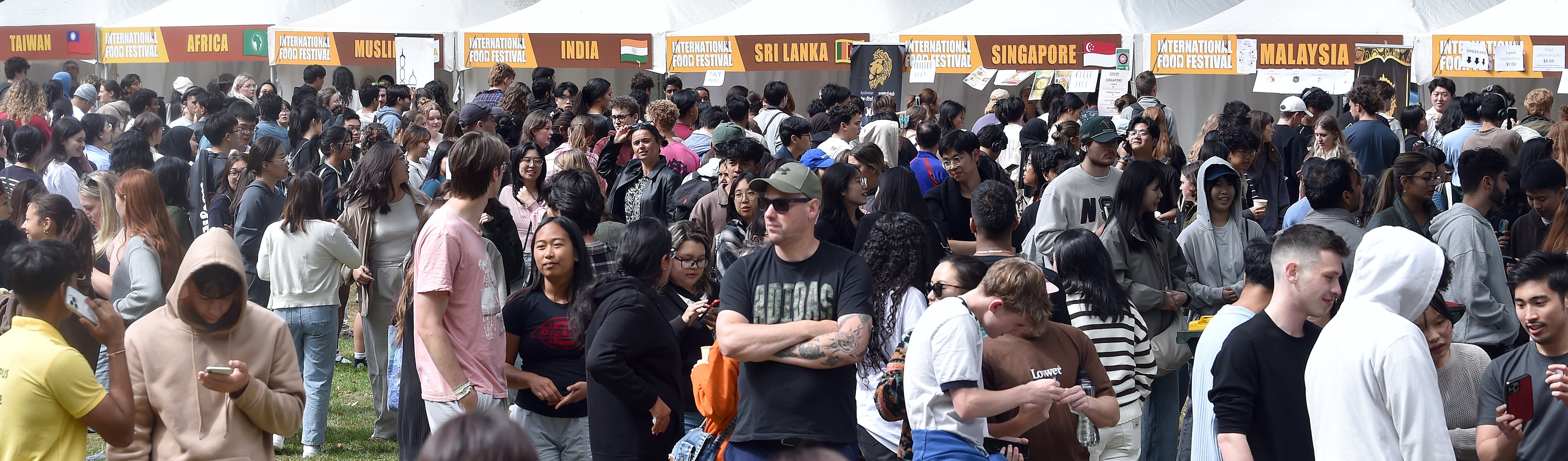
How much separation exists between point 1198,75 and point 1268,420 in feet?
41.1

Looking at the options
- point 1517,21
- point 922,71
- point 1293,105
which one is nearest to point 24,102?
point 922,71

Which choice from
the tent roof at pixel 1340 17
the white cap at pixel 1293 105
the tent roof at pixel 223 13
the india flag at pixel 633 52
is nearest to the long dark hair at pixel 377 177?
the white cap at pixel 1293 105

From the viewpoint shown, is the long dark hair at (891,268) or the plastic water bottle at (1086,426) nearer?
the plastic water bottle at (1086,426)

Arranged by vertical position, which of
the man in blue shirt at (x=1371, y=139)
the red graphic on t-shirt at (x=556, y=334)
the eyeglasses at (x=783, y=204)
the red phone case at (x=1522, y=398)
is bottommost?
the red phone case at (x=1522, y=398)

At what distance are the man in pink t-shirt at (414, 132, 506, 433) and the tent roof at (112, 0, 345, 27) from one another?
15546mm

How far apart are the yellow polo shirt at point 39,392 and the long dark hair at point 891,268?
2.39 metres

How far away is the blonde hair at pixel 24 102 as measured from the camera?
35.7 feet

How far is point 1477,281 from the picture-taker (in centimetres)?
573

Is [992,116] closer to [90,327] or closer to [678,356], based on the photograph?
[678,356]

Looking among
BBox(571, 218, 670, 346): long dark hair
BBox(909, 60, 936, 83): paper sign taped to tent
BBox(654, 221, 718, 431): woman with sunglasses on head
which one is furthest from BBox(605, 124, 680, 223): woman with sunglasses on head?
BBox(909, 60, 936, 83): paper sign taped to tent

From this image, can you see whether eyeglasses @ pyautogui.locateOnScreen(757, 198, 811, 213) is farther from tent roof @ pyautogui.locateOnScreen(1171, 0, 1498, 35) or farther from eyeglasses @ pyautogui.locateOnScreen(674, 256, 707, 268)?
tent roof @ pyautogui.locateOnScreen(1171, 0, 1498, 35)

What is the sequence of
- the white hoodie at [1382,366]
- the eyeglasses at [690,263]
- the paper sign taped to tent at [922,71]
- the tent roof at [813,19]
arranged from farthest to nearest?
1. the tent roof at [813,19]
2. the paper sign taped to tent at [922,71]
3. the eyeglasses at [690,263]
4. the white hoodie at [1382,366]

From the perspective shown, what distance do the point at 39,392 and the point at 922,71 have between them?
1254 centimetres

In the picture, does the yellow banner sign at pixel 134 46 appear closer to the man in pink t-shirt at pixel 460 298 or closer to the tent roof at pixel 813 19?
the tent roof at pixel 813 19
